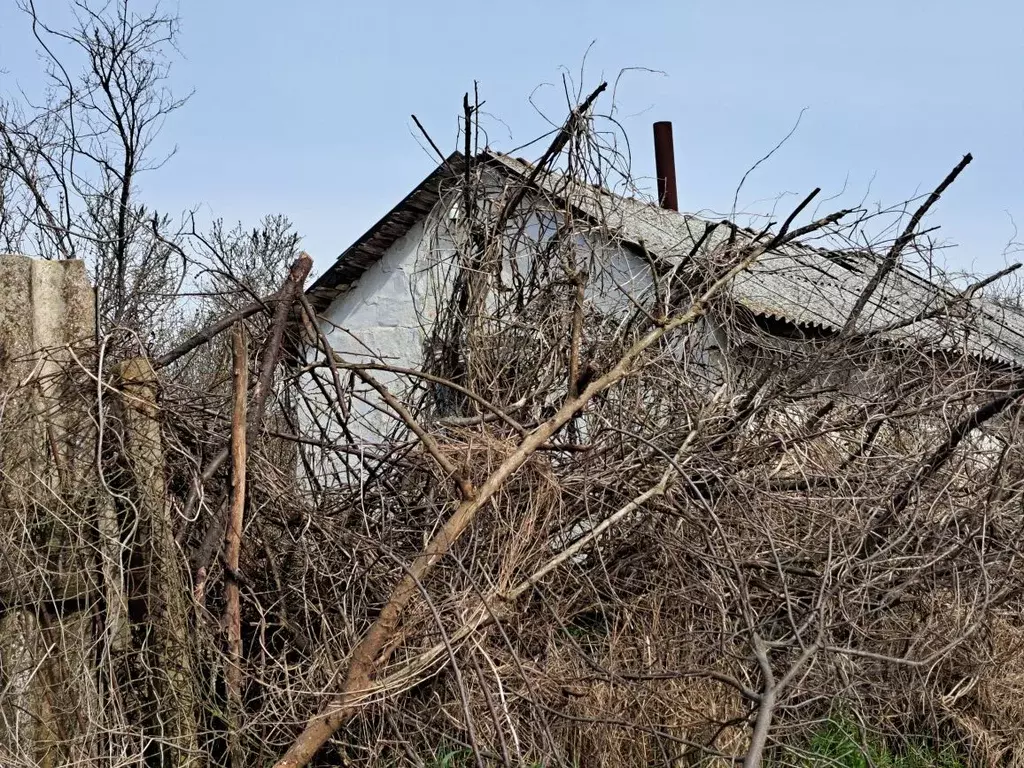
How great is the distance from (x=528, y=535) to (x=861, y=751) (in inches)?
68.9

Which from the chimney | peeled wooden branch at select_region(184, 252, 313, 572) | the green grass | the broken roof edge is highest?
the chimney

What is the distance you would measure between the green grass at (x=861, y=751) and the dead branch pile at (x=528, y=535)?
3.9 inches

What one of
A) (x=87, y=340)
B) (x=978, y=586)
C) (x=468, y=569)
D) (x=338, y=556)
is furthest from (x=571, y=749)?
(x=87, y=340)

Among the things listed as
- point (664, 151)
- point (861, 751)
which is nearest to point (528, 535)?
point (861, 751)

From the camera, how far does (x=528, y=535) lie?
4391mm

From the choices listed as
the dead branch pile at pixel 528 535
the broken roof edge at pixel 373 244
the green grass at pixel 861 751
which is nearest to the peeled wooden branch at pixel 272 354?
the dead branch pile at pixel 528 535

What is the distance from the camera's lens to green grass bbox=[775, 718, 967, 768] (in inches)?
187

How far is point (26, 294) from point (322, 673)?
5.86 ft

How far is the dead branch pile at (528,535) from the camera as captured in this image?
12.9 feet

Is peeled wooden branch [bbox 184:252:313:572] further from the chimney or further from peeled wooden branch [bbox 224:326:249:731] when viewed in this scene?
the chimney

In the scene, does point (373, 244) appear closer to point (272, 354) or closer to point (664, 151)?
point (664, 151)

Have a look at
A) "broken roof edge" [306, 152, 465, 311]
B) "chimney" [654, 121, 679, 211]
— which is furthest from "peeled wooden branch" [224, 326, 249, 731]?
"chimney" [654, 121, 679, 211]

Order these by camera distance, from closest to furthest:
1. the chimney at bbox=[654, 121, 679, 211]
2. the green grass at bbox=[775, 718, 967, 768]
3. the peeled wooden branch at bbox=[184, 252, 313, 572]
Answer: the peeled wooden branch at bbox=[184, 252, 313, 572], the green grass at bbox=[775, 718, 967, 768], the chimney at bbox=[654, 121, 679, 211]

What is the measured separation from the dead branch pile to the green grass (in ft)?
0.33
